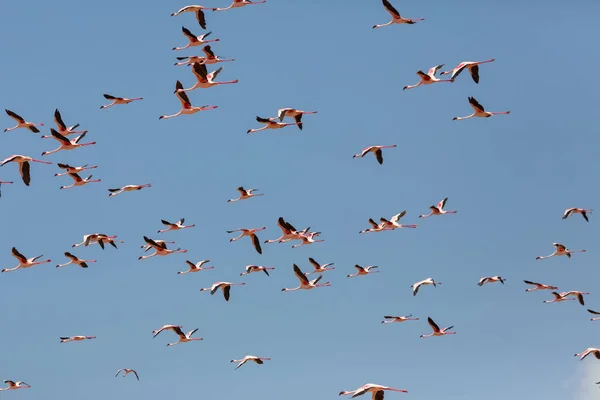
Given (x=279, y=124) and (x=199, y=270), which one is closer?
(x=279, y=124)

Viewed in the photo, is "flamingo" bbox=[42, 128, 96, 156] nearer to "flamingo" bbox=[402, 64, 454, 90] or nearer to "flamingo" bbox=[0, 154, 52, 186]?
"flamingo" bbox=[0, 154, 52, 186]

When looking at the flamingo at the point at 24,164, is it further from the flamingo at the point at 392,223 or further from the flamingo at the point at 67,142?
the flamingo at the point at 392,223

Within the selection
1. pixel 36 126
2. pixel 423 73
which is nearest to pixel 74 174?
pixel 36 126

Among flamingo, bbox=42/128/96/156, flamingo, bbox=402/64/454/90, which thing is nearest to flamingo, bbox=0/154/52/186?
flamingo, bbox=42/128/96/156

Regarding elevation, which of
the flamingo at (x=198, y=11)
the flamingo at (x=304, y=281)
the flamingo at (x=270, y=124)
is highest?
the flamingo at (x=198, y=11)

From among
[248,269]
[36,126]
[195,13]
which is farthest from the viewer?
[248,269]

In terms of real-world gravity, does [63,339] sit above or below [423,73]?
below

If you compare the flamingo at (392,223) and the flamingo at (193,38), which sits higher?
the flamingo at (193,38)

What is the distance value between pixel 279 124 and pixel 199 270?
8.04 metres

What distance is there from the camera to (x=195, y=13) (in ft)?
150

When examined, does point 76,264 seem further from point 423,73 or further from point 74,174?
point 423,73

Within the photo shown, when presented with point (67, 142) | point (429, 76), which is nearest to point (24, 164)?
point (67, 142)

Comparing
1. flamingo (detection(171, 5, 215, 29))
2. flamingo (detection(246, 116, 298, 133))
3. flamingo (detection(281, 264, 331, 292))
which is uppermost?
flamingo (detection(171, 5, 215, 29))

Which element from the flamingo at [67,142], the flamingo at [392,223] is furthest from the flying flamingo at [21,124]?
the flamingo at [392,223]
